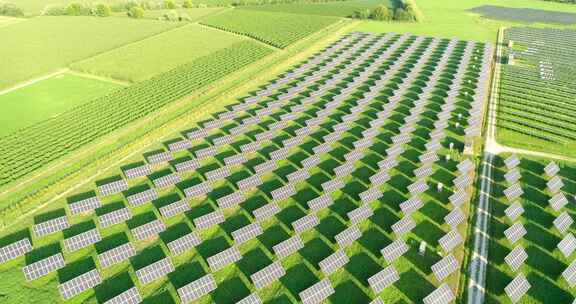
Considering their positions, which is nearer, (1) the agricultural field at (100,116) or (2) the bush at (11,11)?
(1) the agricultural field at (100,116)

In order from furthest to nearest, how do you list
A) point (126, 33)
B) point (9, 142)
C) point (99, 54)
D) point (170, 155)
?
1. point (126, 33)
2. point (99, 54)
3. point (9, 142)
4. point (170, 155)

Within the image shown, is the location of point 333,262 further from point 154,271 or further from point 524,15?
point 524,15

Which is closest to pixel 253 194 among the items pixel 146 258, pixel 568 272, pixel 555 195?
pixel 146 258

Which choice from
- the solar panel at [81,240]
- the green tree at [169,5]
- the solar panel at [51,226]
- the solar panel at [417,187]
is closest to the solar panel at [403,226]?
the solar panel at [417,187]

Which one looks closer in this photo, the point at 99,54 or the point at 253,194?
the point at 253,194

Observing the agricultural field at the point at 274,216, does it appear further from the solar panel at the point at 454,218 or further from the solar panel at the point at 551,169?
the solar panel at the point at 551,169

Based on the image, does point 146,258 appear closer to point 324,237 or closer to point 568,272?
point 324,237
